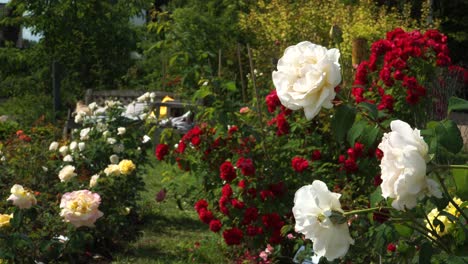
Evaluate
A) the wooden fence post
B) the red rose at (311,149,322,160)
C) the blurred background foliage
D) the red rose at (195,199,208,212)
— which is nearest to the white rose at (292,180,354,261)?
the red rose at (311,149,322,160)

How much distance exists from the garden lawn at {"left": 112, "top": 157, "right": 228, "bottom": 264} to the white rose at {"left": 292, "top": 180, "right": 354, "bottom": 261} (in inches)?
141

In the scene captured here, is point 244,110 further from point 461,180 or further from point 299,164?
point 461,180

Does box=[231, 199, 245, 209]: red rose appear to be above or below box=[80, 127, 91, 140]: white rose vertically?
below

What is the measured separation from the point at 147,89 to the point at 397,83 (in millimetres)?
10935

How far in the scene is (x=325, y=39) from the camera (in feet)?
48.8

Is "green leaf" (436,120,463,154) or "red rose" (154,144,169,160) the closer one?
"green leaf" (436,120,463,154)

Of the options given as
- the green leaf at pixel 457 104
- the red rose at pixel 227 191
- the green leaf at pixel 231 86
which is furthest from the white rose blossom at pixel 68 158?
the green leaf at pixel 457 104

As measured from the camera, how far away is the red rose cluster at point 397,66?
4.43 m

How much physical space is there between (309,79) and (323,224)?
0.31 metres

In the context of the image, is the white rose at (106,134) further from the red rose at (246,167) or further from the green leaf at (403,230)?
the green leaf at (403,230)

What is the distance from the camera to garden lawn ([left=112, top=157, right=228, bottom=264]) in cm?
535

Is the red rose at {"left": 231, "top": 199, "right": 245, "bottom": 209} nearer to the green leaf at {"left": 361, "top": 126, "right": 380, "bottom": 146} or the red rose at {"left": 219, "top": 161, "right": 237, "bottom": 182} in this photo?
the red rose at {"left": 219, "top": 161, "right": 237, "bottom": 182}

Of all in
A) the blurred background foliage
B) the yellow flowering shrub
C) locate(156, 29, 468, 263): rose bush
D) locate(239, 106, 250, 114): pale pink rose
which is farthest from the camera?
the yellow flowering shrub

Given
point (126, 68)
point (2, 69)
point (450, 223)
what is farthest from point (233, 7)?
point (450, 223)
